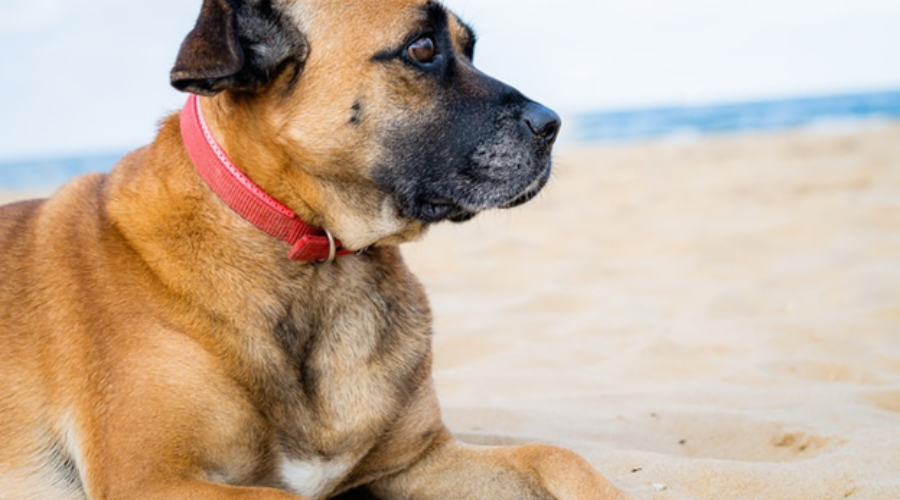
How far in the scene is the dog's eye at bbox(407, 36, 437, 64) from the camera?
3207 millimetres

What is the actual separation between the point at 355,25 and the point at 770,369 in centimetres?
284

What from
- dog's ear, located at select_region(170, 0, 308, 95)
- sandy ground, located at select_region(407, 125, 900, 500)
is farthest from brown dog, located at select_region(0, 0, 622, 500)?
sandy ground, located at select_region(407, 125, 900, 500)

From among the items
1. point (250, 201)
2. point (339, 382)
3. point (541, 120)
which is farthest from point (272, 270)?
point (541, 120)

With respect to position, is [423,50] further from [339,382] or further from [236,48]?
[339,382]

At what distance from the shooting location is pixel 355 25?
125 inches

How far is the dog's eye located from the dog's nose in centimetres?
36

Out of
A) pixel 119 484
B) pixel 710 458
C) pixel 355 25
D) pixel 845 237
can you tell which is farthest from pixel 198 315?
pixel 845 237

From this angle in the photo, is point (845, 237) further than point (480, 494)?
Yes

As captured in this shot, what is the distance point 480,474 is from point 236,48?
5.33 feet

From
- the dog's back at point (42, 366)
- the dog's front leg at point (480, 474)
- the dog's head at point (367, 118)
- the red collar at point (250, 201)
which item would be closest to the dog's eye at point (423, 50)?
the dog's head at point (367, 118)

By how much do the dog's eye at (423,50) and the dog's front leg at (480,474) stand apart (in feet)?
4.33

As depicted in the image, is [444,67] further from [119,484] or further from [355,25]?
[119,484]

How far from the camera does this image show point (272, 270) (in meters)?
3.15

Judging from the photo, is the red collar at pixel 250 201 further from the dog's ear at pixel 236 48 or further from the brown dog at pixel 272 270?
the dog's ear at pixel 236 48
